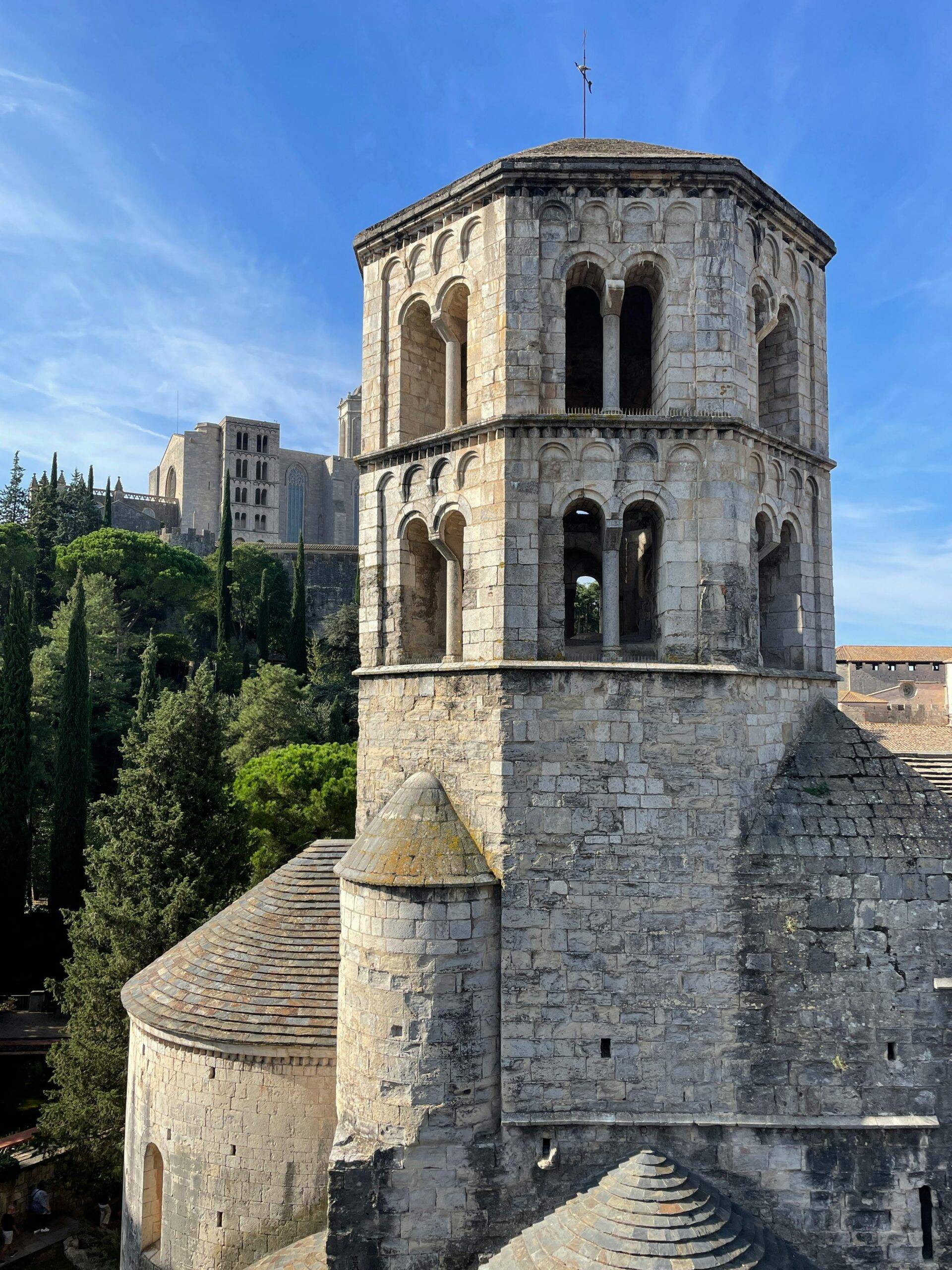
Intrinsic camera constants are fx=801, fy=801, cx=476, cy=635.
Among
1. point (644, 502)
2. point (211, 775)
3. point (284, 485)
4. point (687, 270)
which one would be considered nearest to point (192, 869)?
point (211, 775)

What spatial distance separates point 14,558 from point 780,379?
139ft

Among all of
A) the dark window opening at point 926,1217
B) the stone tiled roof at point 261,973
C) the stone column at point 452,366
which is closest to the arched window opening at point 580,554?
A: the stone column at point 452,366

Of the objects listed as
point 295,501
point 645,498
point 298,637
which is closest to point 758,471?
point 645,498

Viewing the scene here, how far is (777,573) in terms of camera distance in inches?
410

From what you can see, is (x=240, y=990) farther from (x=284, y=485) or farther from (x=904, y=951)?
(x=284, y=485)

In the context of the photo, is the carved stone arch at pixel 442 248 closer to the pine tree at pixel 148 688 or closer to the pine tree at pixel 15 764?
the pine tree at pixel 148 688

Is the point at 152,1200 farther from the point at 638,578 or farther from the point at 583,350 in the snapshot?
the point at 583,350

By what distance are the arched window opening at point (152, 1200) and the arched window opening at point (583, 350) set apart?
11.4 m

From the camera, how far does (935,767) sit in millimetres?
13469

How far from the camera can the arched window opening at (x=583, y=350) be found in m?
11.3

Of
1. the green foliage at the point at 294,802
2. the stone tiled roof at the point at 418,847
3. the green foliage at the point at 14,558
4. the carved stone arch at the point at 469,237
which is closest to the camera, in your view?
the stone tiled roof at the point at 418,847

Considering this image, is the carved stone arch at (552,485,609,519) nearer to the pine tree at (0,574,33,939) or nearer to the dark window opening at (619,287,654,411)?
the dark window opening at (619,287,654,411)

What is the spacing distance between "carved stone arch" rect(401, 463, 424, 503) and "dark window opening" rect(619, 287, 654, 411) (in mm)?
3729

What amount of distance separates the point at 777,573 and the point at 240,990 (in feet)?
28.5
